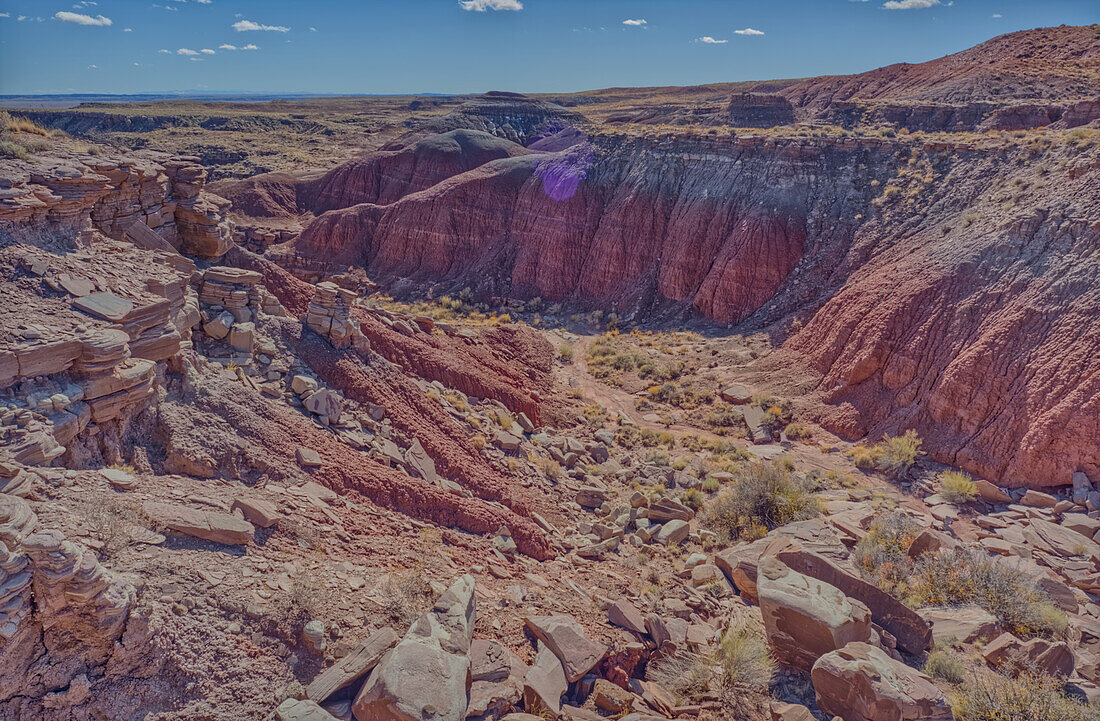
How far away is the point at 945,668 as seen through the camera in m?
7.72

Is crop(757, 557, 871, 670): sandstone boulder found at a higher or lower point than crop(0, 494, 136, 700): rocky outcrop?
lower

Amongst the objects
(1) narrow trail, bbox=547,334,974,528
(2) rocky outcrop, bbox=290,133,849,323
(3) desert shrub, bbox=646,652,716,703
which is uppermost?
(2) rocky outcrop, bbox=290,133,849,323

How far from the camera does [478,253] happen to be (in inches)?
1436

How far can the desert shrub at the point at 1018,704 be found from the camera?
665cm

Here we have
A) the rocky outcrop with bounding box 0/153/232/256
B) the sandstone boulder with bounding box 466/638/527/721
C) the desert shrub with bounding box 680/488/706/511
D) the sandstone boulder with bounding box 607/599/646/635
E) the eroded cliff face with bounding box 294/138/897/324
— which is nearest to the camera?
the sandstone boulder with bounding box 466/638/527/721

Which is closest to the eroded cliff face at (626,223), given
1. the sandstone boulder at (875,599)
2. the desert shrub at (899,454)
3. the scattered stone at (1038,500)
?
the desert shrub at (899,454)

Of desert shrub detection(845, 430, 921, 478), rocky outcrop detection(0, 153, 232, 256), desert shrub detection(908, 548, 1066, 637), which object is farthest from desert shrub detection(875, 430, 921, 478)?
rocky outcrop detection(0, 153, 232, 256)

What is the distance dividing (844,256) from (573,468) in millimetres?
15630

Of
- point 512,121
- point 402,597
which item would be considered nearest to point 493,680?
point 402,597

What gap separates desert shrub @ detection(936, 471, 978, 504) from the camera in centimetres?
1395

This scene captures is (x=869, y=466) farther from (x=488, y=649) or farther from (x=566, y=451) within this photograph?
(x=488, y=649)

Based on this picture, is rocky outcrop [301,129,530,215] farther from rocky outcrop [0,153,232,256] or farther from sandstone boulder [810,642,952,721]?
sandstone boulder [810,642,952,721]

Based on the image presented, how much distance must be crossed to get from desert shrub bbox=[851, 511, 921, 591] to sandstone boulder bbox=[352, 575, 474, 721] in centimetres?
725

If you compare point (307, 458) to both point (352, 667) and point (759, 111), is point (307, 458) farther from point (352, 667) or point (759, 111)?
point (759, 111)
